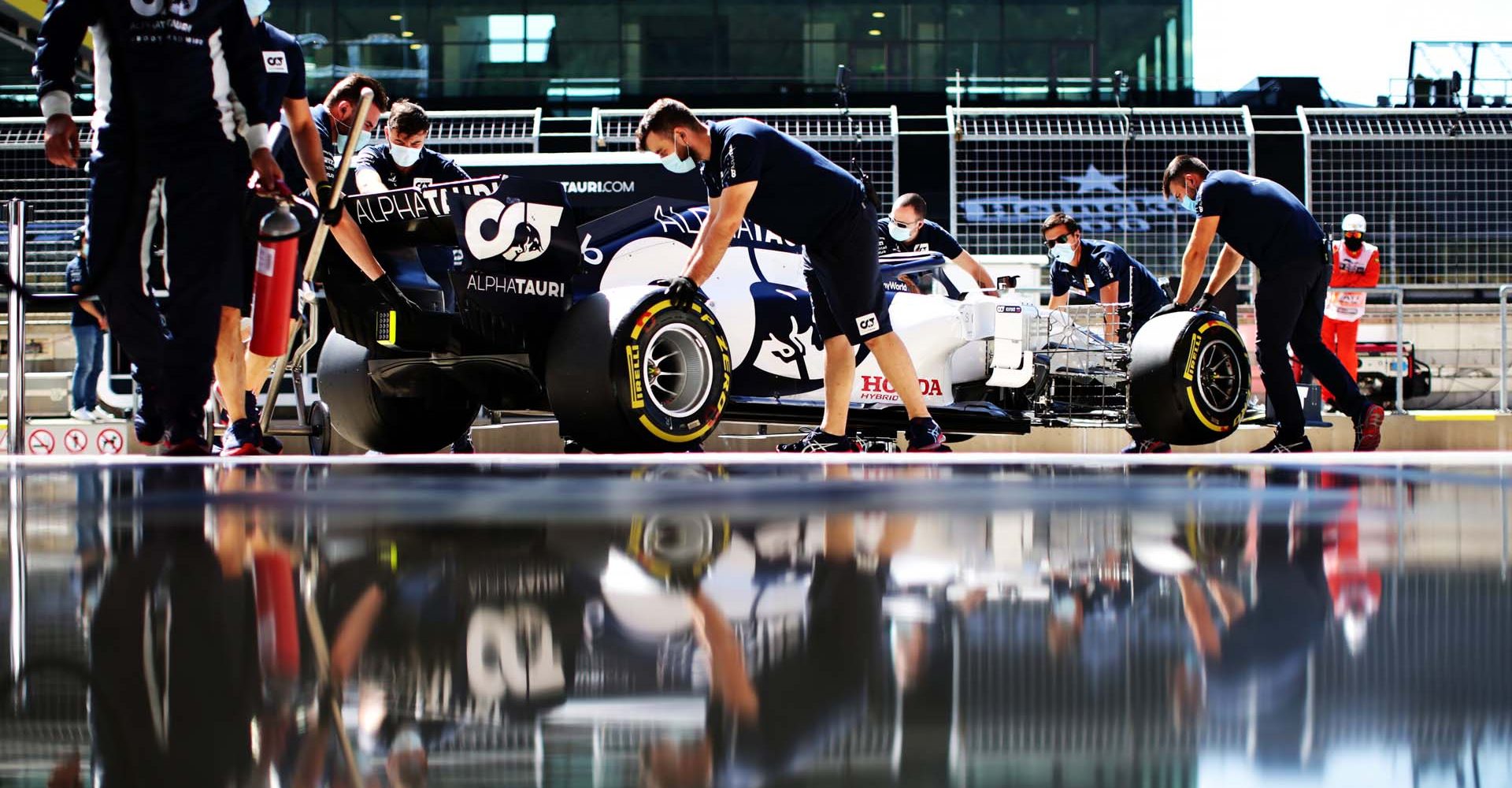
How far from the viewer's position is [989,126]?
1330cm

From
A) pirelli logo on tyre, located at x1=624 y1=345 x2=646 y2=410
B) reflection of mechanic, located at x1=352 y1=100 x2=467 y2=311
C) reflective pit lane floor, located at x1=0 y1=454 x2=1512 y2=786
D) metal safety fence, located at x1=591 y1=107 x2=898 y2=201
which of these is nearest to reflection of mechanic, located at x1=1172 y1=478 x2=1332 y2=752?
reflective pit lane floor, located at x1=0 y1=454 x2=1512 y2=786

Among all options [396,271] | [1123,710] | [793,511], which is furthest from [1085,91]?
[1123,710]

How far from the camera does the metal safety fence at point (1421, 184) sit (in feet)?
44.7

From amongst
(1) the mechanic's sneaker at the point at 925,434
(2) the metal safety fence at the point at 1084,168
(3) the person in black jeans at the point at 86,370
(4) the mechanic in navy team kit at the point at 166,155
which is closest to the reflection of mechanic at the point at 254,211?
(4) the mechanic in navy team kit at the point at 166,155

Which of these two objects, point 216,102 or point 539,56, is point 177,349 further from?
point 539,56

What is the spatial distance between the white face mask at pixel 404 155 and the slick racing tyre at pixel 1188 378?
11.3ft

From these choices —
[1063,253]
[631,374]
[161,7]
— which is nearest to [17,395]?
[161,7]

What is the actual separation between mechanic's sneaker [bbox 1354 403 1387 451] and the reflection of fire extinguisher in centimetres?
533

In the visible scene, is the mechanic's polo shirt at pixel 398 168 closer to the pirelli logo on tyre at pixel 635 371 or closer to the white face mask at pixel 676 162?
the white face mask at pixel 676 162

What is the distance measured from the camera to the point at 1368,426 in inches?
285

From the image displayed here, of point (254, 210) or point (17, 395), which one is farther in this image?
point (17, 395)

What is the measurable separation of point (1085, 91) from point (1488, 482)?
59.6ft

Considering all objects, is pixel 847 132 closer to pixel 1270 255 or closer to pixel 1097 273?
pixel 1097 273

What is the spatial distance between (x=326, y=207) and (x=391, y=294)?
13.6 inches
